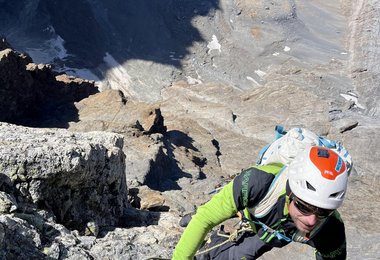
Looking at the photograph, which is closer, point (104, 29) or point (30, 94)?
point (30, 94)

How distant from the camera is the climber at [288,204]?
3.96 metres

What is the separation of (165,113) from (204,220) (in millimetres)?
30348

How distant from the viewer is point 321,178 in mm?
3934

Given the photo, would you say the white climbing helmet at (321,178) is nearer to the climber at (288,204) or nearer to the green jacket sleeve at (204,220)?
the climber at (288,204)

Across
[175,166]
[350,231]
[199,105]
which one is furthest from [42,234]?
[199,105]

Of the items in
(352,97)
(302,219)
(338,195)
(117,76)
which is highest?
(338,195)

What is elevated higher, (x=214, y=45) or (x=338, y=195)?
(x=338, y=195)

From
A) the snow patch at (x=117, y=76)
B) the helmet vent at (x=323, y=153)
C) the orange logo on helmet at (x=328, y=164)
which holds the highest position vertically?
the helmet vent at (x=323, y=153)

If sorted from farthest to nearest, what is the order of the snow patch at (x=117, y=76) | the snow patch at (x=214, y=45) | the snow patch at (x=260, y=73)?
the snow patch at (x=214, y=45)
the snow patch at (x=260, y=73)
the snow patch at (x=117, y=76)

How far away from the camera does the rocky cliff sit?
25.6 ft

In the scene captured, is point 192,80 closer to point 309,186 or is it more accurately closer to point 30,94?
point 30,94

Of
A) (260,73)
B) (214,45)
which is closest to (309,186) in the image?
(260,73)

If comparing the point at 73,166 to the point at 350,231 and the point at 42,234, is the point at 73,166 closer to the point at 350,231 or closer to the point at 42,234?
the point at 42,234

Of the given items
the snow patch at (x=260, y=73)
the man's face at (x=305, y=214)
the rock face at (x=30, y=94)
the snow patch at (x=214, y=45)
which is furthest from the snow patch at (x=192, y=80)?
the man's face at (x=305, y=214)
